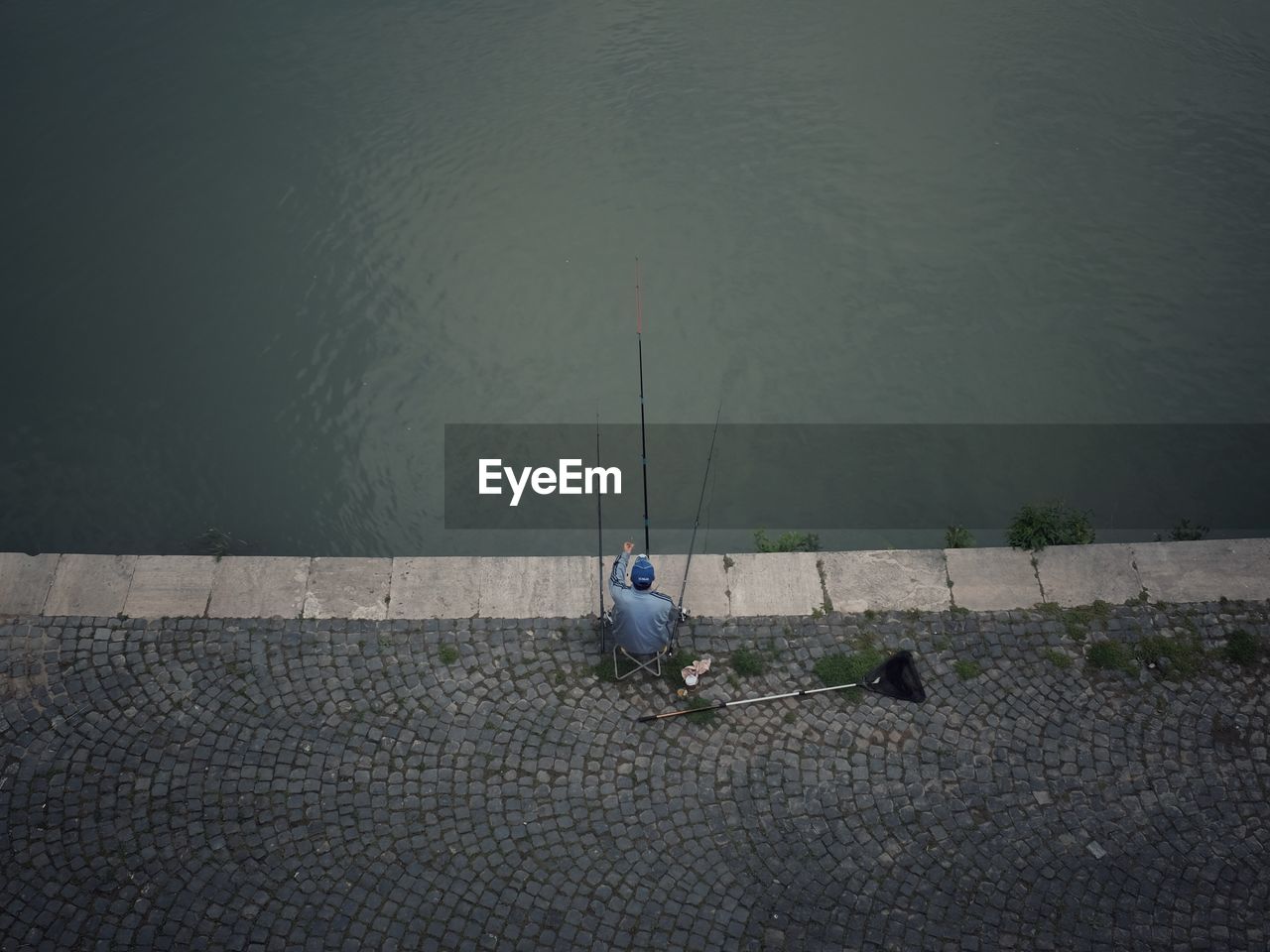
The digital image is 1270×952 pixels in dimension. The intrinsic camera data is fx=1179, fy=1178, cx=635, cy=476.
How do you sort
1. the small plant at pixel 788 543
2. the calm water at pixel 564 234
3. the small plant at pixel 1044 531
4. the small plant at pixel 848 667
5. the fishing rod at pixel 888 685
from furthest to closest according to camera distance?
1. the calm water at pixel 564 234
2. the small plant at pixel 788 543
3. the small plant at pixel 1044 531
4. the small plant at pixel 848 667
5. the fishing rod at pixel 888 685

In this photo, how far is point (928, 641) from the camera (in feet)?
28.1

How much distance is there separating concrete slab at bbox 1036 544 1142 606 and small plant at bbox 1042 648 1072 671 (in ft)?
1.56

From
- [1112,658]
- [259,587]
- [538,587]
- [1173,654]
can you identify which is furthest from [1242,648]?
[259,587]

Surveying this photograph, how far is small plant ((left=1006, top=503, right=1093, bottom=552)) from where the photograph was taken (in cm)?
912

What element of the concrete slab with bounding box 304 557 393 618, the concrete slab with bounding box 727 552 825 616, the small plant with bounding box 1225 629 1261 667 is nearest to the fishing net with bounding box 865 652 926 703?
the concrete slab with bounding box 727 552 825 616

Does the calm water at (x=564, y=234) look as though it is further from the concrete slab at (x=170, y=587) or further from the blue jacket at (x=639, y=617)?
the blue jacket at (x=639, y=617)

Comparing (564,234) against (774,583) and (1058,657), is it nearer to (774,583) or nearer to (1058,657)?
(774,583)

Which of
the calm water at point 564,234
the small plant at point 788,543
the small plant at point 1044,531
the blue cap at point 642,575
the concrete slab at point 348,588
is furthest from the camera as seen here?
the calm water at point 564,234

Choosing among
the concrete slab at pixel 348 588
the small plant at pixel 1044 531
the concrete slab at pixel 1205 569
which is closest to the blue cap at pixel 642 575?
the concrete slab at pixel 348 588

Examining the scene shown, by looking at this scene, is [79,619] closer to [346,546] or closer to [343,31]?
[346,546]

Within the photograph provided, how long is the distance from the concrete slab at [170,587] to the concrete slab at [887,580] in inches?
186

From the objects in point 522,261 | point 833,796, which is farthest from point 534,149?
point 833,796

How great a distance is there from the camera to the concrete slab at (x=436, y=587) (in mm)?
8766

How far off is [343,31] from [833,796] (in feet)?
36.3
